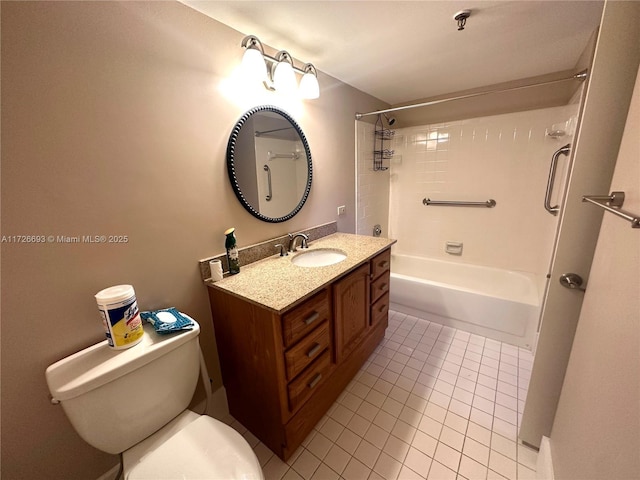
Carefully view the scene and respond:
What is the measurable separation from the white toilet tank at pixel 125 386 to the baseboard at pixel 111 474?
366 mm

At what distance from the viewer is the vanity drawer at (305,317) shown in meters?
1.06

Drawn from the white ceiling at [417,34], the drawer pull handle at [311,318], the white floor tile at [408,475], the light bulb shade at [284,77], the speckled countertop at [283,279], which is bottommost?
the white floor tile at [408,475]

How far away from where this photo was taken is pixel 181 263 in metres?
1.19

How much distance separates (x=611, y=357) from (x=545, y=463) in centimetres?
80

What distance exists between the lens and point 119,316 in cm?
86

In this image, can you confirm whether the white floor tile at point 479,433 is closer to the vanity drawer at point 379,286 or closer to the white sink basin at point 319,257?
the vanity drawer at point 379,286

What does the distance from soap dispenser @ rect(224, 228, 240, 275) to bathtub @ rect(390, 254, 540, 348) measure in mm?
1583

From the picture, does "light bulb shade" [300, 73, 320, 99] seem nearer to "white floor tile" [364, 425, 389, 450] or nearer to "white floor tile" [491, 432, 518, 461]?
"white floor tile" [364, 425, 389, 450]

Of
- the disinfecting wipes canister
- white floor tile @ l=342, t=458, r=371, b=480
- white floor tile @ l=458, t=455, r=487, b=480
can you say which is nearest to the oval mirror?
the disinfecting wipes canister

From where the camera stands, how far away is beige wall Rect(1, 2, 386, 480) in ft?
2.58

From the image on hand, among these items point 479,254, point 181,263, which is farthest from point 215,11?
point 479,254

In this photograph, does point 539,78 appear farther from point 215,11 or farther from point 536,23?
Result: point 215,11

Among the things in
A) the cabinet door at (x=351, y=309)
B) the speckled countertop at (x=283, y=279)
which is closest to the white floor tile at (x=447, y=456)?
the cabinet door at (x=351, y=309)

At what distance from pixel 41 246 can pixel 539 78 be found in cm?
336
